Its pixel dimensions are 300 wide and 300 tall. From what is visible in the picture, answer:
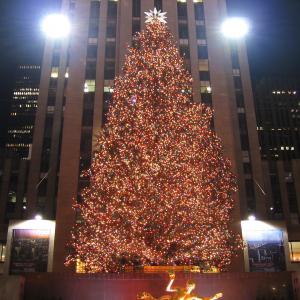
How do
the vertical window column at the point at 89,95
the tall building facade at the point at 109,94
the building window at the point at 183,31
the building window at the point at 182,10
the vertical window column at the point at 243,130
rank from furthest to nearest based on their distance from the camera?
the vertical window column at the point at 243,130
the building window at the point at 182,10
the building window at the point at 183,31
the vertical window column at the point at 89,95
the tall building facade at the point at 109,94

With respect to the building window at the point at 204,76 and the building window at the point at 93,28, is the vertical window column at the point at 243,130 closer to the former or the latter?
the building window at the point at 204,76

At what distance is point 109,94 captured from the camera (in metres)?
38.5

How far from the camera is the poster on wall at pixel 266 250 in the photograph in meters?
32.2

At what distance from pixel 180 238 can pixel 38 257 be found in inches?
637

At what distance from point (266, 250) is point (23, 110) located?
91218mm

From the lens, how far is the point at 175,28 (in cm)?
4062

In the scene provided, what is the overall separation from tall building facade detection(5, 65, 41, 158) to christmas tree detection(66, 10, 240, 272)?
3478 inches

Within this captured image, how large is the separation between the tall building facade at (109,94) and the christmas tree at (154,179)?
37.5 ft

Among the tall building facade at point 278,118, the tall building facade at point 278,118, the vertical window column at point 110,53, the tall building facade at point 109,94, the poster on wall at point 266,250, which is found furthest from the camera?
the tall building facade at point 278,118

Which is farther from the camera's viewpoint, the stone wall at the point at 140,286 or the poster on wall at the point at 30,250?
the poster on wall at the point at 30,250

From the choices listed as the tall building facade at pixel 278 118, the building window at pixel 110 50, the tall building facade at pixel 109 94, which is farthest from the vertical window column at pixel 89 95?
the tall building facade at pixel 278 118

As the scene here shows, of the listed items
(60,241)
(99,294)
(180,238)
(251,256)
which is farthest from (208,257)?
(60,241)

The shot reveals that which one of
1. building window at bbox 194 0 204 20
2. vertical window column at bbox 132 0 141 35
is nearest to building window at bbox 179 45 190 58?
building window at bbox 194 0 204 20

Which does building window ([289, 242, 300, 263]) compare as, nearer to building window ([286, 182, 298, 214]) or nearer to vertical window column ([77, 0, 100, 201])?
building window ([286, 182, 298, 214])
